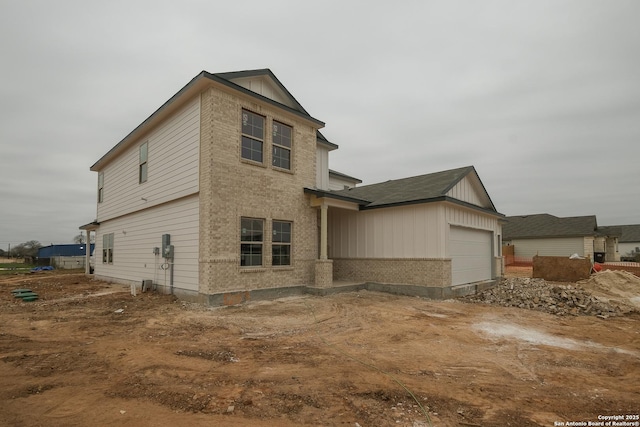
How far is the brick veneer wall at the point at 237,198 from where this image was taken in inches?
417

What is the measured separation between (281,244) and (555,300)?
9.77 meters

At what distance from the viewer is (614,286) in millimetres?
14258

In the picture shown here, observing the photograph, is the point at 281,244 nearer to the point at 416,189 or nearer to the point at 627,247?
the point at 416,189

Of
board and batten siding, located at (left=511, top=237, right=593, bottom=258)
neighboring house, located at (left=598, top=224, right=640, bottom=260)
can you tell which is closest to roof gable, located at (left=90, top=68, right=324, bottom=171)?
board and batten siding, located at (left=511, top=237, right=593, bottom=258)

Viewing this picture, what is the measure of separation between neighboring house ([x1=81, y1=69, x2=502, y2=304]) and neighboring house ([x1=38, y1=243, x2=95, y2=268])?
905 inches

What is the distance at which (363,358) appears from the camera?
19.6 ft

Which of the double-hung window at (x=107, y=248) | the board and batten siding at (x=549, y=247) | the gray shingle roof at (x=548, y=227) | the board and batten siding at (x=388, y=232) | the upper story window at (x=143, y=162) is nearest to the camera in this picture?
the board and batten siding at (x=388, y=232)

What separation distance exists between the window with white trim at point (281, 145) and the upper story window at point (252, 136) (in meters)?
0.60

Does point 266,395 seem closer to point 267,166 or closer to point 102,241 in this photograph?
point 267,166

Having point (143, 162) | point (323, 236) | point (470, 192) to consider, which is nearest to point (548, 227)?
point (470, 192)

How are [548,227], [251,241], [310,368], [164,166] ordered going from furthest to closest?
[548,227] < [164,166] < [251,241] < [310,368]

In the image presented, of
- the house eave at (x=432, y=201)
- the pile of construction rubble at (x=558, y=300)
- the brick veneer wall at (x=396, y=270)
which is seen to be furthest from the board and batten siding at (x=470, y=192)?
the pile of construction rubble at (x=558, y=300)

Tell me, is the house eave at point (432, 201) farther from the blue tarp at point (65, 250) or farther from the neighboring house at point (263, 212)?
the blue tarp at point (65, 250)

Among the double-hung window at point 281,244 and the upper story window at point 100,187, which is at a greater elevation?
the upper story window at point 100,187
